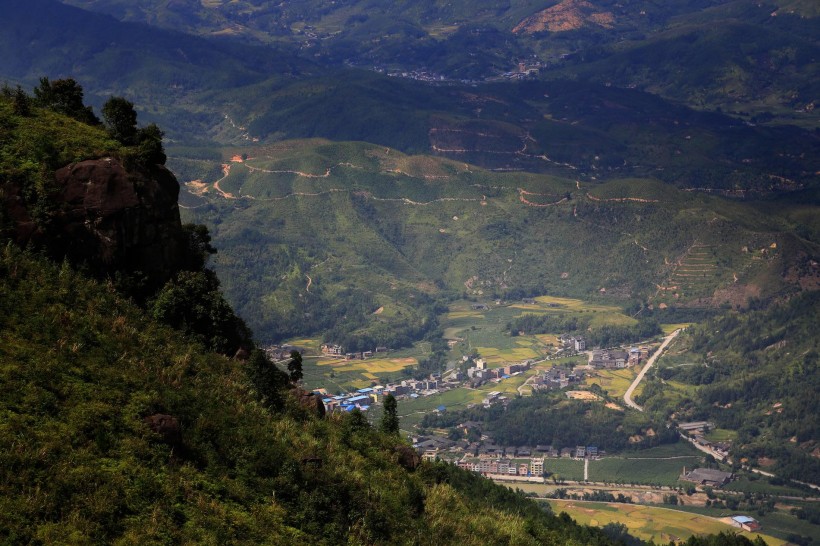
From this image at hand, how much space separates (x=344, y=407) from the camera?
79750 millimetres

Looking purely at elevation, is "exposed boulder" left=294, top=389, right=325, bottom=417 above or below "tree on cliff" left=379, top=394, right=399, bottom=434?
above

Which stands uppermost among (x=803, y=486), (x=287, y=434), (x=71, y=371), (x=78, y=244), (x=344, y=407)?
(x=78, y=244)

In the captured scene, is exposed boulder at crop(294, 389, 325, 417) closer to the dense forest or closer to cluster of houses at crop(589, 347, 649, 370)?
the dense forest

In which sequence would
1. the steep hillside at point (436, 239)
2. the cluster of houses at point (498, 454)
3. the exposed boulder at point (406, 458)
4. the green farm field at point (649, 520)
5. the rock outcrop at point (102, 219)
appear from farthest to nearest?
the steep hillside at point (436, 239) < the cluster of houses at point (498, 454) < the green farm field at point (649, 520) < the exposed boulder at point (406, 458) < the rock outcrop at point (102, 219)

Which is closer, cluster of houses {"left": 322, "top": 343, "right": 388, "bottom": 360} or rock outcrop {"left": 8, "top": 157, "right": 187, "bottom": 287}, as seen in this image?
rock outcrop {"left": 8, "top": 157, "right": 187, "bottom": 287}

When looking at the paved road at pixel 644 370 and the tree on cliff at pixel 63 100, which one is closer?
the tree on cliff at pixel 63 100

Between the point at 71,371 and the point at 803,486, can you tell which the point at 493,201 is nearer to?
the point at 803,486

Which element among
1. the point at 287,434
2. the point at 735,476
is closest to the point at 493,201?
the point at 735,476

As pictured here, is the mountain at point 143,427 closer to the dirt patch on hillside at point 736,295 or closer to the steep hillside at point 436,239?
the steep hillside at point 436,239

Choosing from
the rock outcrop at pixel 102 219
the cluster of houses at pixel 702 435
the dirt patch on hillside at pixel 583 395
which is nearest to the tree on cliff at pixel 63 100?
the rock outcrop at pixel 102 219

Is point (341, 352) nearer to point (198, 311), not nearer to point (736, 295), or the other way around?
point (736, 295)

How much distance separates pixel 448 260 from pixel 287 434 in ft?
385

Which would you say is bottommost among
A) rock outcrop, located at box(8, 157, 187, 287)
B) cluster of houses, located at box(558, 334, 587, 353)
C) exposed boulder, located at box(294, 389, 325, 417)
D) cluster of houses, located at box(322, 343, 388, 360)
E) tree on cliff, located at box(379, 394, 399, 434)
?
cluster of houses, located at box(322, 343, 388, 360)

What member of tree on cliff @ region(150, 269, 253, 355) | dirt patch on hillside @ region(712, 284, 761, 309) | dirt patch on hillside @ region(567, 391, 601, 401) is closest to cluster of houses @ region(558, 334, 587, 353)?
dirt patch on hillside @ region(567, 391, 601, 401)
